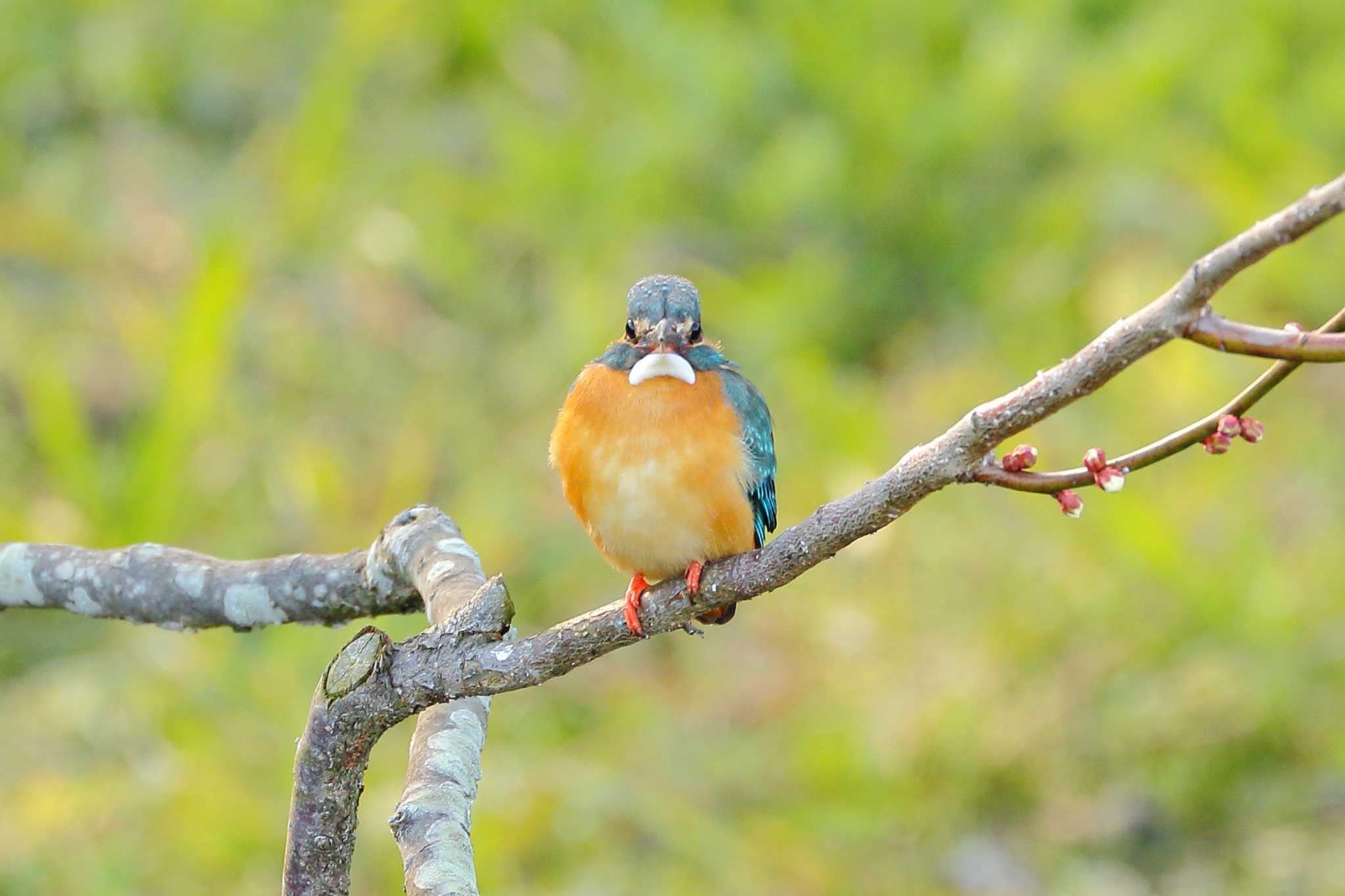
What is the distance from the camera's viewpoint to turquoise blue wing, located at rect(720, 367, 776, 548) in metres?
2.48

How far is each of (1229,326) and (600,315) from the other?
455 cm

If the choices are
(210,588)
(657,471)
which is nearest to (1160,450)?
(657,471)

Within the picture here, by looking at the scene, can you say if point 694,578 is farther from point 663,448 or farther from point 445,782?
point 445,782

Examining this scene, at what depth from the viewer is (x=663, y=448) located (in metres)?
2.36

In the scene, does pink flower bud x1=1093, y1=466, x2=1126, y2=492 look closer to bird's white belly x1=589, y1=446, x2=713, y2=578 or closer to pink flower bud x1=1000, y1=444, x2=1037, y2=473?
pink flower bud x1=1000, y1=444, x2=1037, y2=473

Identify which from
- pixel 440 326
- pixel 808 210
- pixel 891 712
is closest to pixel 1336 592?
pixel 891 712

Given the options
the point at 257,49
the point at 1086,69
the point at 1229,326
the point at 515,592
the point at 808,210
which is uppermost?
the point at 257,49

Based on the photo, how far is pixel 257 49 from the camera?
7.21m

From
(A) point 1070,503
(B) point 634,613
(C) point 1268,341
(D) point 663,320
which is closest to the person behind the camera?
(C) point 1268,341

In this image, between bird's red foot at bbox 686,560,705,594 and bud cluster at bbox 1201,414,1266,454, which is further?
bird's red foot at bbox 686,560,705,594

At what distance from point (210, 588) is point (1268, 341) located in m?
1.60

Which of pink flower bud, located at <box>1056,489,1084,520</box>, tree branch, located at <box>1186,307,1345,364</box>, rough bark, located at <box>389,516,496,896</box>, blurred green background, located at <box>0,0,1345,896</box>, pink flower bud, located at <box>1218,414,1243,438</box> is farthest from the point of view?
blurred green background, located at <box>0,0,1345,896</box>

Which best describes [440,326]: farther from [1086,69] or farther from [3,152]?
[1086,69]

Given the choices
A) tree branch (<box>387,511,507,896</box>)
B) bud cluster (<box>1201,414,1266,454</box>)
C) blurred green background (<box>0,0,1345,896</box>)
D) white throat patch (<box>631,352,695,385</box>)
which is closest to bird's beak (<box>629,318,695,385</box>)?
white throat patch (<box>631,352,695,385</box>)
